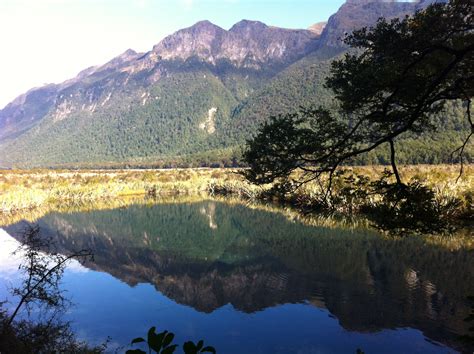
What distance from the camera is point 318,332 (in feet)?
57.3

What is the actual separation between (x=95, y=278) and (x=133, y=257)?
560 centimetres

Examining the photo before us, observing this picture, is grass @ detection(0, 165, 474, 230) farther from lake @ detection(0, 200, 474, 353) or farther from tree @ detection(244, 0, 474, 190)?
tree @ detection(244, 0, 474, 190)

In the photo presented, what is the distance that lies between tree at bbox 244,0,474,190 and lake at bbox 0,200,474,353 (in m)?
6.76

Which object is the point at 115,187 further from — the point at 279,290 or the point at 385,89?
the point at 385,89

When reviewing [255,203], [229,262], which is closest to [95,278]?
[229,262]

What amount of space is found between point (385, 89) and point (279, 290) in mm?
15309

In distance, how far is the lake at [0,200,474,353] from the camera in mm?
16953

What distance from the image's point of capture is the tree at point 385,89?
10398mm

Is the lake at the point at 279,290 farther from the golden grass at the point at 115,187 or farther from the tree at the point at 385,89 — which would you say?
the golden grass at the point at 115,187

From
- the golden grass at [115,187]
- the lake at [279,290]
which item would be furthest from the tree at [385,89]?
the golden grass at [115,187]

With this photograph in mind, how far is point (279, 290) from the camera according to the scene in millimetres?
22891

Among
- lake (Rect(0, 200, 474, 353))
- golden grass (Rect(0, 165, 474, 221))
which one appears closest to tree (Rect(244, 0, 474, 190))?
lake (Rect(0, 200, 474, 353))

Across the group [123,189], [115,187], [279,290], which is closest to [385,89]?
[279,290]

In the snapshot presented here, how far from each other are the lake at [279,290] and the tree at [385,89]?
6.76 metres
